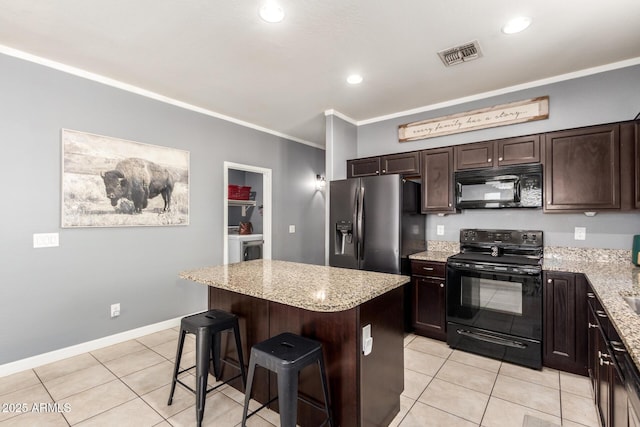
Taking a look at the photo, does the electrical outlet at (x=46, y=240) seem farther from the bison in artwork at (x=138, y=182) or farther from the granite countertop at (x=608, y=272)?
the granite countertop at (x=608, y=272)

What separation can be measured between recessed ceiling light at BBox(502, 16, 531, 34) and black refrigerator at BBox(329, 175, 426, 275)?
58.9 inches

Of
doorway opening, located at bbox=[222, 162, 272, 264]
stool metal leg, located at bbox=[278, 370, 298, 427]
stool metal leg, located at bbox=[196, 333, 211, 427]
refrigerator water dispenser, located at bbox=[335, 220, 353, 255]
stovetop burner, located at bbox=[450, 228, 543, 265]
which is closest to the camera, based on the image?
stool metal leg, located at bbox=[278, 370, 298, 427]

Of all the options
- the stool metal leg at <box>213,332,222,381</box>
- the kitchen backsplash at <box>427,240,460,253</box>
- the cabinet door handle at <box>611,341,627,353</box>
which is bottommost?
the stool metal leg at <box>213,332,222,381</box>

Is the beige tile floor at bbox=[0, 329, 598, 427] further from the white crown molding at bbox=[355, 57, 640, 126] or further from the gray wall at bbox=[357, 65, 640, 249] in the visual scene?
the white crown molding at bbox=[355, 57, 640, 126]

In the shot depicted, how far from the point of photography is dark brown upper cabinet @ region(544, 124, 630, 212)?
2627mm

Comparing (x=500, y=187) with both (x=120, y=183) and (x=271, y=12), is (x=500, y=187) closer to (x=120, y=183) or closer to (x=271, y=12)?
(x=271, y=12)

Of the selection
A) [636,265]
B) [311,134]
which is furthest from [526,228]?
[311,134]

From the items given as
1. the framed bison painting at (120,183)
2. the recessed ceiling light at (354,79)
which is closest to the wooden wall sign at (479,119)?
the recessed ceiling light at (354,79)

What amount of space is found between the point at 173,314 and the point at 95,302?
853 mm

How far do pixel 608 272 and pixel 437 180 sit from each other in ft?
5.53

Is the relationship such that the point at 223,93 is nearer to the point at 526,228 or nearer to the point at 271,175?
the point at 271,175

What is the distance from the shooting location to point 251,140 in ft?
14.9

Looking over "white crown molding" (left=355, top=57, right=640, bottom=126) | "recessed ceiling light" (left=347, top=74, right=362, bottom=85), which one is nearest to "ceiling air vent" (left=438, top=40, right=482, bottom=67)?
"recessed ceiling light" (left=347, top=74, right=362, bottom=85)

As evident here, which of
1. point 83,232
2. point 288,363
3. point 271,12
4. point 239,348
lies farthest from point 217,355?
point 271,12
